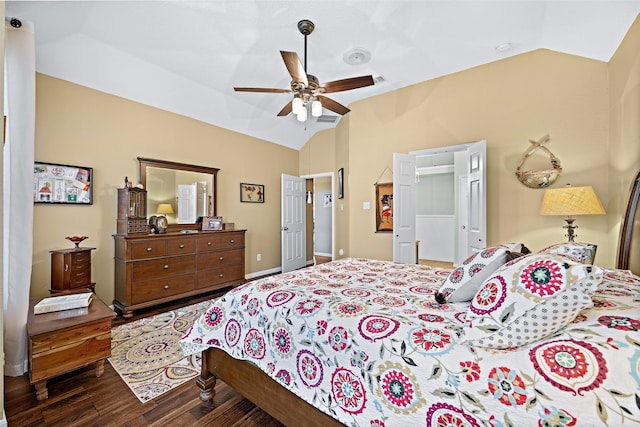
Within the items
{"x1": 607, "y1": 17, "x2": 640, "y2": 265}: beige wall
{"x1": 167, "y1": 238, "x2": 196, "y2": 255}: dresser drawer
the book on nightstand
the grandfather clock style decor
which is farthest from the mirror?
{"x1": 607, "y1": 17, "x2": 640, "y2": 265}: beige wall

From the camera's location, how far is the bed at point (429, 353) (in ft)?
2.67

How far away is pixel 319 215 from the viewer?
26.2ft

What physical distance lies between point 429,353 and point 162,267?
3390mm

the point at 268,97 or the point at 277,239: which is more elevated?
the point at 268,97

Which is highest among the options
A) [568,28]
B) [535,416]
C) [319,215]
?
[568,28]

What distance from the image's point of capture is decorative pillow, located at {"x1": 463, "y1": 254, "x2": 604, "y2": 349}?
2.96 ft

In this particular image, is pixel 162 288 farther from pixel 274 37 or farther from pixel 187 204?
pixel 274 37

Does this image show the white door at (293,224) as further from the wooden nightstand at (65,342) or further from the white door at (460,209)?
the wooden nightstand at (65,342)

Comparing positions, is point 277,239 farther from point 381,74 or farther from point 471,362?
point 471,362

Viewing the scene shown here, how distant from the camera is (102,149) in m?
3.33

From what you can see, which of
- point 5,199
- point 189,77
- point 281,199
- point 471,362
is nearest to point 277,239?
point 281,199

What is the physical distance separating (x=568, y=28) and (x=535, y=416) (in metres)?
3.36

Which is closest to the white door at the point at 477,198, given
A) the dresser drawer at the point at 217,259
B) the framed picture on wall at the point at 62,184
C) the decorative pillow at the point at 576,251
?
the decorative pillow at the point at 576,251

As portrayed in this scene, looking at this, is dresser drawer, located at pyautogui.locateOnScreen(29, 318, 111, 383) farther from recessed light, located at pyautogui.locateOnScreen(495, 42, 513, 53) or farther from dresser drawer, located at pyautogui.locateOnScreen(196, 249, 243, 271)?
recessed light, located at pyautogui.locateOnScreen(495, 42, 513, 53)
